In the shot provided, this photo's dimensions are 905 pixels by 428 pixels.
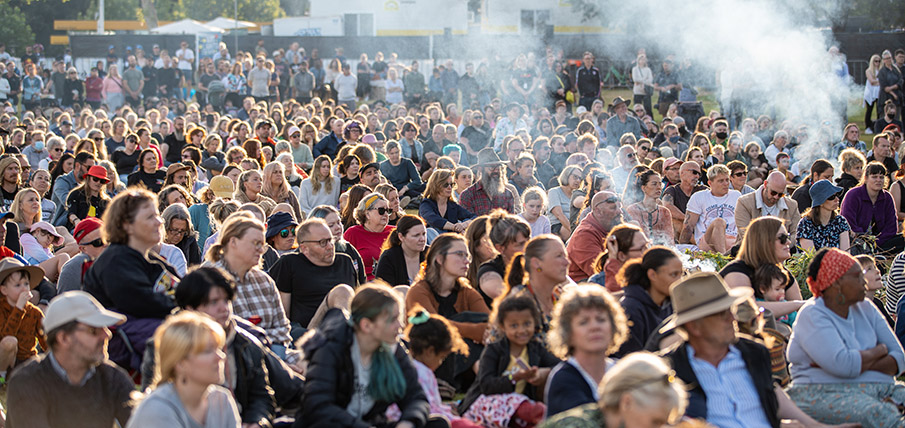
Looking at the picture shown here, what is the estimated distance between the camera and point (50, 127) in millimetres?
20016

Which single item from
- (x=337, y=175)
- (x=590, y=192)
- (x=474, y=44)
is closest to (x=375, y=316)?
(x=590, y=192)

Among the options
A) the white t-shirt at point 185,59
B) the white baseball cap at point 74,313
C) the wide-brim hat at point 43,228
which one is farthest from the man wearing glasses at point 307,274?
the white t-shirt at point 185,59

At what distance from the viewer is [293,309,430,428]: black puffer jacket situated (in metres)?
4.42

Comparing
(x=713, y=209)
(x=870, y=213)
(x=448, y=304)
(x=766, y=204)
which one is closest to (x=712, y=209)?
(x=713, y=209)

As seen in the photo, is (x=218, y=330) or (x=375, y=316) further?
(x=375, y=316)

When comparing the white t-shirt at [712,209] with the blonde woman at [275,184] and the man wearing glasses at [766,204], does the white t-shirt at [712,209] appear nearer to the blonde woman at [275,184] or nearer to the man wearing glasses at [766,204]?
the man wearing glasses at [766,204]

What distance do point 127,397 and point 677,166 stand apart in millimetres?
8484

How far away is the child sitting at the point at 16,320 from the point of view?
6191mm

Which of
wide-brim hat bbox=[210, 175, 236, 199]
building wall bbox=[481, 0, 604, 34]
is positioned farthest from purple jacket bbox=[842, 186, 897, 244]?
building wall bbox=[481, 0, 604, 34]

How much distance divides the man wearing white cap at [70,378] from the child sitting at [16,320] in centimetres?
189

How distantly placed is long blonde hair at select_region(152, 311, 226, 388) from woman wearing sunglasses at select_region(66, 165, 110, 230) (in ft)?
21.2

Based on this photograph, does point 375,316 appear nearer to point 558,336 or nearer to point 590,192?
point 558,336

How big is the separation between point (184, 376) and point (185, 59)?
81.4ft

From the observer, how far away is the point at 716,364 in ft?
14.6
